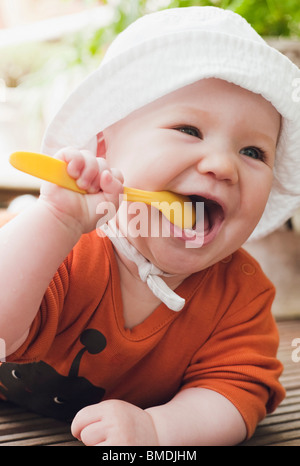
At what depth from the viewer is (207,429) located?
573 mm

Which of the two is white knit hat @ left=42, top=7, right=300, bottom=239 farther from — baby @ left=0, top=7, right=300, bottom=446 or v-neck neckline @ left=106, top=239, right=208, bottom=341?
v-neck neckline @ left=106, top=239, right=208, bottom=341

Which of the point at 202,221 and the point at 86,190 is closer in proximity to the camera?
the point at 86,190

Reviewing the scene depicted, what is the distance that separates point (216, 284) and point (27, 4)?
3.00 metres

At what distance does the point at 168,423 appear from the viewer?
0.54m

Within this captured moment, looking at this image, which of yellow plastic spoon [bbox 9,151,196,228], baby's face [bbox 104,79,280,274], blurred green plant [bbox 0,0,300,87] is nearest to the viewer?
yellow plastic spoon [bbox 9,151,196,228]

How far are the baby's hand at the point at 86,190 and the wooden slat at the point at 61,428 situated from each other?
0.86 feet

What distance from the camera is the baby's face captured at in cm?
57

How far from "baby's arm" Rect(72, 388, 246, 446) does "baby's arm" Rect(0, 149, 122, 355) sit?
14 centimetres

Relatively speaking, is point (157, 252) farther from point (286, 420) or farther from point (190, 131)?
point (286, 420)

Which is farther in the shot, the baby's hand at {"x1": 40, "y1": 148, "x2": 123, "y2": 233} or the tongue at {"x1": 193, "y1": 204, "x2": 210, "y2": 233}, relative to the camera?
the tongue at {"x1": 193, "y1": 204, "x2": 210, "y2": 233}

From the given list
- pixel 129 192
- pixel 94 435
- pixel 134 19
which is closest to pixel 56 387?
pixel 94 435

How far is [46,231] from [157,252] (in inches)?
6.3

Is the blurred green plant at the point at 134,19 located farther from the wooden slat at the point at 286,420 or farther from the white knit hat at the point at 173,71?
the wooden slat at the point at 286,420

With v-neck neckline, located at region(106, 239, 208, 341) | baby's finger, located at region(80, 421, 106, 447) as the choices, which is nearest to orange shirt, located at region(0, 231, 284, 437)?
v-neck neckline, located at region(106, 239, 208, 341)
